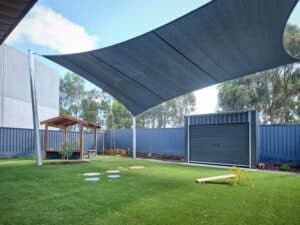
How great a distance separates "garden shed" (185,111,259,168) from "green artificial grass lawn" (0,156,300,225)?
3.57 metres

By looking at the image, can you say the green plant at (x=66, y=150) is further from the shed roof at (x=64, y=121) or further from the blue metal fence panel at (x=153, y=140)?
the blue metal fence panel at (x=153, y=140)

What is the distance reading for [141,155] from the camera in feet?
46.9

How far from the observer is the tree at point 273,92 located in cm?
1800

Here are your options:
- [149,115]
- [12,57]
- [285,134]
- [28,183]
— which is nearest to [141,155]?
[285,134]

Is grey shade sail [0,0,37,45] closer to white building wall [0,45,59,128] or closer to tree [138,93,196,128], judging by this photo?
white building wall [0,45,59,128]

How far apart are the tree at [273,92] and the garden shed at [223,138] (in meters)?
10.5

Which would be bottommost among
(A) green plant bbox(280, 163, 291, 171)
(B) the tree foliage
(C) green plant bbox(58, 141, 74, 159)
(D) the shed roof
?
(A) green plant bbox(280, 163, 291, 171)

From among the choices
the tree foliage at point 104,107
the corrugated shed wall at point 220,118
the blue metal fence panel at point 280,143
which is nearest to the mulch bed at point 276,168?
the blue metal fence panel at point 280,143

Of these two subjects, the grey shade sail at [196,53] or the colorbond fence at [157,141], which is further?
the colorbond fence at [157,141]

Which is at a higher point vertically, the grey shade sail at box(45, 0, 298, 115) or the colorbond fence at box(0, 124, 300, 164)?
the grey shade sail at box(45, 0, 298, 115)

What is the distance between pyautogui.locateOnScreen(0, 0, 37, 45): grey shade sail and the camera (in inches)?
103

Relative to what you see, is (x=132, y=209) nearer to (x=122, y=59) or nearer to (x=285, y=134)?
(x=122, y=59)

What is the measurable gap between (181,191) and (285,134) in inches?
254

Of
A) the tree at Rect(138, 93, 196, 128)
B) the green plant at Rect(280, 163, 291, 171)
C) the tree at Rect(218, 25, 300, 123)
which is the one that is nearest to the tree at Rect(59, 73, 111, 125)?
the tree at Rect(138, 93, 196, 128)
